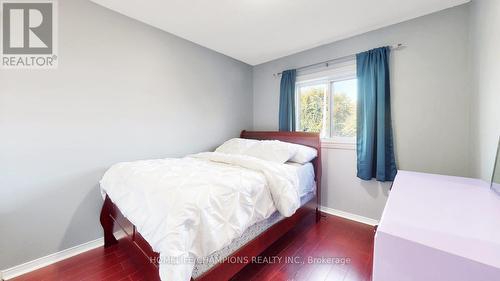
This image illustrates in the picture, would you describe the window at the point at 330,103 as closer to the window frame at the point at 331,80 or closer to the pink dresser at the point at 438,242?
the window frame at the point at 331,80

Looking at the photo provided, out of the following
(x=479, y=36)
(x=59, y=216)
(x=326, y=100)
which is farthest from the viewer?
(x=326, y=100)

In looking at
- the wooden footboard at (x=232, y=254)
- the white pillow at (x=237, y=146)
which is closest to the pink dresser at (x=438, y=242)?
the wooden footboard at (x=232, y=254)

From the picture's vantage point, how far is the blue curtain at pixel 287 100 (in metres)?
3.07

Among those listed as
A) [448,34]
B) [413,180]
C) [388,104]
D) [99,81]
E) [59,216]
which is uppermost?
[448,34]

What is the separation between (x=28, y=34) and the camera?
5.59 ft

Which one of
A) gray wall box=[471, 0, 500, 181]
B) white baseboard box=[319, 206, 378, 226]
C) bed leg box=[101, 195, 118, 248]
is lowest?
white baseboard box=[319, 206, 378, 226]

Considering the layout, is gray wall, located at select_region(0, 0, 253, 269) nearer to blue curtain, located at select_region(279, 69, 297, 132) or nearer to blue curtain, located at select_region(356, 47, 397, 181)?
blue curtain, located at select_region(279, 69, 297, 132)

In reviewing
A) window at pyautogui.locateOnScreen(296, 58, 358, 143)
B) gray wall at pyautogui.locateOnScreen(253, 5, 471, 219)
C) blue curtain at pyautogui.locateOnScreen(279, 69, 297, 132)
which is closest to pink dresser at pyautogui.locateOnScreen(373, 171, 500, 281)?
gray wall at pyautogui.locateOnScreen(253, 5, 471, 219)

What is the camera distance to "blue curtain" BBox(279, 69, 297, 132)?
3072 mm

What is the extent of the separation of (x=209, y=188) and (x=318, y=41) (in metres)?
2.48

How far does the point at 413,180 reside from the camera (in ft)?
4.38

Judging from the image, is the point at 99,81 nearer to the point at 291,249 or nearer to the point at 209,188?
the point at 209,188

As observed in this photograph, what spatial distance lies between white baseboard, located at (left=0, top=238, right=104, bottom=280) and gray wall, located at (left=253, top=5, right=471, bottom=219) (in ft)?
9.63

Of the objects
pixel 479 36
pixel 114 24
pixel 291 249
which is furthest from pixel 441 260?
pixel 114 24
